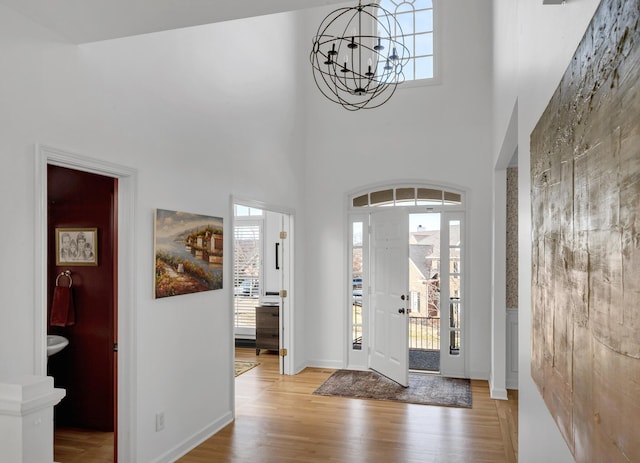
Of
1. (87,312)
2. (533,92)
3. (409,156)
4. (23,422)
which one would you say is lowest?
(23,422)

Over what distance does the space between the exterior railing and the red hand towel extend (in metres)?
5.34

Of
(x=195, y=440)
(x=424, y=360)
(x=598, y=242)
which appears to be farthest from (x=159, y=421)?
(x=424, y=360)

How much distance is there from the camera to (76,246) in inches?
172

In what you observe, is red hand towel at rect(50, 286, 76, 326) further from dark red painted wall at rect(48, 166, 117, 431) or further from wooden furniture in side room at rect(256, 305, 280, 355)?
wooden furniture in side room at rect(256, 305, 280, 355)

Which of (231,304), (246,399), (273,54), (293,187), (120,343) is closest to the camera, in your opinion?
(120,343)

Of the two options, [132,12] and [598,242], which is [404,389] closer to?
[132,12]

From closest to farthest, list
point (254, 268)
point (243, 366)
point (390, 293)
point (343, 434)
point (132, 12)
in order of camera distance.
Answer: point (132, 12) < point (343, 434) < point (390, 293) < point (243, 366) < point (254, 268)

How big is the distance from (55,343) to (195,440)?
1.37 m

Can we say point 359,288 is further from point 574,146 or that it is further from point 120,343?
point 574,146

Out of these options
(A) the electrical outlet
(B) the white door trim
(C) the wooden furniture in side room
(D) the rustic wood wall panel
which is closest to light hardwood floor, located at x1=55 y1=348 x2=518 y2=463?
(A) the electrical outlet

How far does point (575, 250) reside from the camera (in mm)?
1134

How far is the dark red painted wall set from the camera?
428 centimetres

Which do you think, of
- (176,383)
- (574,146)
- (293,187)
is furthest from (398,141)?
(574,146)

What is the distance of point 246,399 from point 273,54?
151 inches
